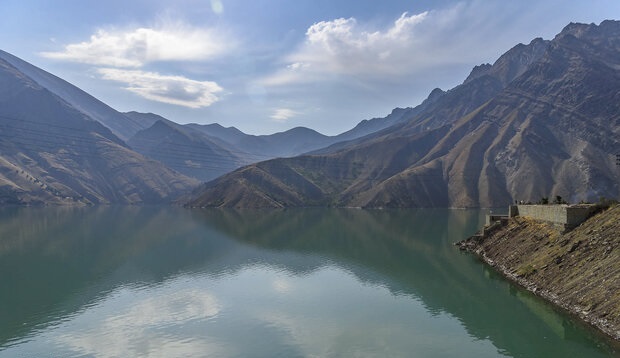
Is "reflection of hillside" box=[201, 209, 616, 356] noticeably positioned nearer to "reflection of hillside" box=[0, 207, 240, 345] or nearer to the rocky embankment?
the rocky embankment

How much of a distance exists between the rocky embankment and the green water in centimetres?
192

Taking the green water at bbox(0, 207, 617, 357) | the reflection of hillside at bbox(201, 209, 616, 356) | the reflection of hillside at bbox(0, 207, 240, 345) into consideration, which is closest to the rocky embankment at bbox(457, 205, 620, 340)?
the green water at bbox(0, 207, 617, 357)

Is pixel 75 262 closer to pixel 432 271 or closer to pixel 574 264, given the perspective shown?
pixel 432 271

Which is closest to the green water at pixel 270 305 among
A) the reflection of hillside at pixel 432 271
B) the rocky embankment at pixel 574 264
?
the reflection of hillside at pixel 432 271

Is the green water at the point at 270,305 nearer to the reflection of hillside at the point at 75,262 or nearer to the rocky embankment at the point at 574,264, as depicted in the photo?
the reflection of hillside at the point at 75,262

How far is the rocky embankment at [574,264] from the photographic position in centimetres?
4259

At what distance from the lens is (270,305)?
55625mm

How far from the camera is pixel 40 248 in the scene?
105938 millimetres

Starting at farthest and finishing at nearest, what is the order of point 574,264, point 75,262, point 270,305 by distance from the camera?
point 75,262
point 270,305
point 574,264

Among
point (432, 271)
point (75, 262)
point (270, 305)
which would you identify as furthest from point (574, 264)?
point (75, 262)

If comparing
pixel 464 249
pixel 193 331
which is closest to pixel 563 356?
pixel 193 331

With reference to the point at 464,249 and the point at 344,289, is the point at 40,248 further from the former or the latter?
the point at 464,249

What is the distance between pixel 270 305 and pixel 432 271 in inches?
1309

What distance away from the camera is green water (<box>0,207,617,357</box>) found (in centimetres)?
4025
